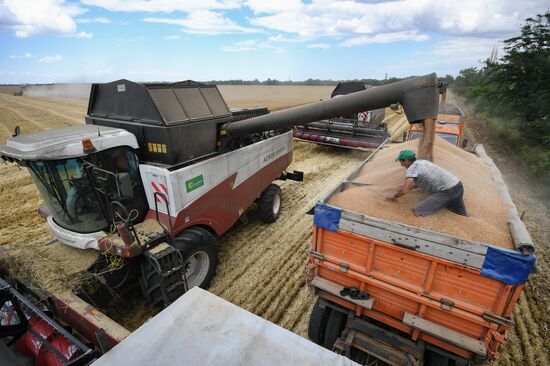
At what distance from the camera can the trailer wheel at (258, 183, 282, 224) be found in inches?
235

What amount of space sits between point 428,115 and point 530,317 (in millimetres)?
3106

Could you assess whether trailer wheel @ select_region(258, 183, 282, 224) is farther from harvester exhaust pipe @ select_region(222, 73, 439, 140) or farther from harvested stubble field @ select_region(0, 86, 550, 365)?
harvester exhaust pipe @ select_region(222, 73, 439, 140)

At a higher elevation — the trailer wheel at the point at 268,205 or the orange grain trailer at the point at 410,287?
the orange grain trailer at the point at 410,287

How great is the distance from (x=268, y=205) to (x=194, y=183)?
7.47 feet

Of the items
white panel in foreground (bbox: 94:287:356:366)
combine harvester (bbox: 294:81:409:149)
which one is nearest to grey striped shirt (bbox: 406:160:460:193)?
white panel in foreground (bbox: 94:287:356:366)

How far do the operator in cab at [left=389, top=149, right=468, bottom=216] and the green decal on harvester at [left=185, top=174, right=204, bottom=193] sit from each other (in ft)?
8.31

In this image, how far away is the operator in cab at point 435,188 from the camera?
9.58 feet

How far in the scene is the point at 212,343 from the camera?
5.64ft

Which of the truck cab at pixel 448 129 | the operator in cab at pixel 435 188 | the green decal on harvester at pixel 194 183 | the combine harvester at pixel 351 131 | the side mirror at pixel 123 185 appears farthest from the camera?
the combine harvester at pixel 351 131

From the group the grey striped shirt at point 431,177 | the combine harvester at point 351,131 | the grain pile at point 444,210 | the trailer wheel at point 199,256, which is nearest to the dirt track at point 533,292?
the grain pile at point 444,210

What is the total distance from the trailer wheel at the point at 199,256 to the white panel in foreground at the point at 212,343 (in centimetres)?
201

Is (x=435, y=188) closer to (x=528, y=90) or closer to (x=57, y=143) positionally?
(x=57, y=143)

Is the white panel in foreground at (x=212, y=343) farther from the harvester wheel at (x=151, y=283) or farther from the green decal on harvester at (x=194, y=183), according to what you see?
the green decal on harvester at (x=194, y=183)

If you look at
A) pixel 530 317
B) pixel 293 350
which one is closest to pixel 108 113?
pixel 293 350
